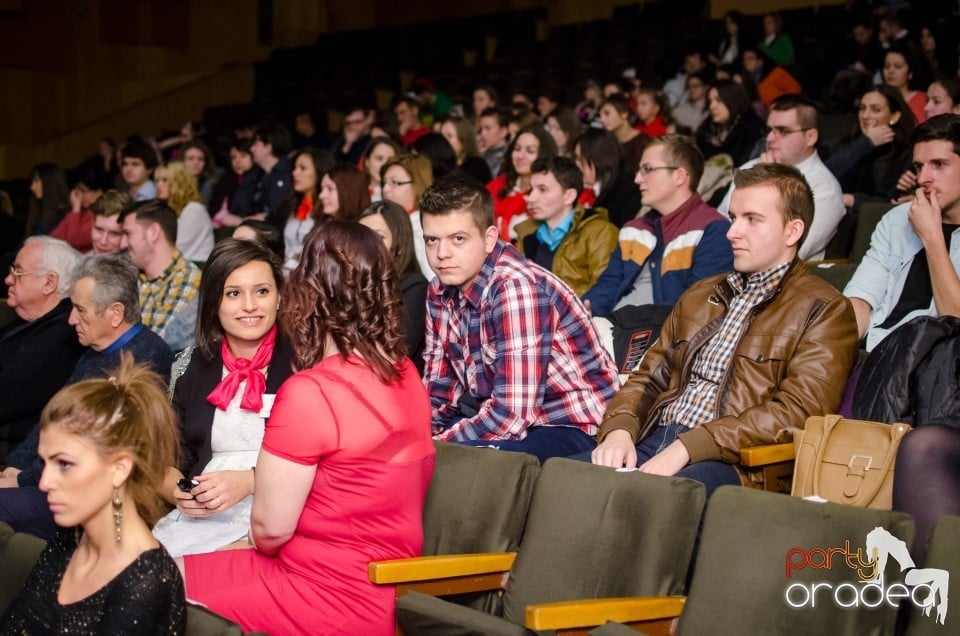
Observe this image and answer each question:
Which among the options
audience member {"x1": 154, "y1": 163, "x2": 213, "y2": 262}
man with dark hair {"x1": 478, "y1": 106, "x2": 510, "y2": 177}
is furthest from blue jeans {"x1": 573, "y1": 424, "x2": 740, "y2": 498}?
man with dark hair {"x1": 478, "y1": 106, "x2": 510, "y2": 177}

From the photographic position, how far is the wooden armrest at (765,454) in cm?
236

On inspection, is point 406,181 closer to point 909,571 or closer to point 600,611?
point 600,611

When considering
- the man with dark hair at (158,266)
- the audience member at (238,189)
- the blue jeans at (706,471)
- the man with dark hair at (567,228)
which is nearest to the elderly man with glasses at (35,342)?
the man with dark hair at (158,266)

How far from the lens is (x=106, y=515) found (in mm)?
1748

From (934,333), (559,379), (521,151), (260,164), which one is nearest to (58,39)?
(260,164)

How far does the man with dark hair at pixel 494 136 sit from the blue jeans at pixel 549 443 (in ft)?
11.6

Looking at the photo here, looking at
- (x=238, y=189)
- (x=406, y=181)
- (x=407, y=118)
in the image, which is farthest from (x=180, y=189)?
(x=407, y=118)

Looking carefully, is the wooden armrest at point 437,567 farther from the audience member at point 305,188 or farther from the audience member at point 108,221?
the audience member at point 305,188

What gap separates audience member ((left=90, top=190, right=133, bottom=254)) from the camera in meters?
4.71

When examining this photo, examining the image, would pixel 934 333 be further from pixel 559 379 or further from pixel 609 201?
pixel 609 201

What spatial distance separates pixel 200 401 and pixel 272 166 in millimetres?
4521

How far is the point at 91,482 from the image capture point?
1.73 meters

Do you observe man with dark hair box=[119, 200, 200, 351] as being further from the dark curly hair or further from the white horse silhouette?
the white horse silhouette

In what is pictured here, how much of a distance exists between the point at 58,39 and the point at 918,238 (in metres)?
9.95
